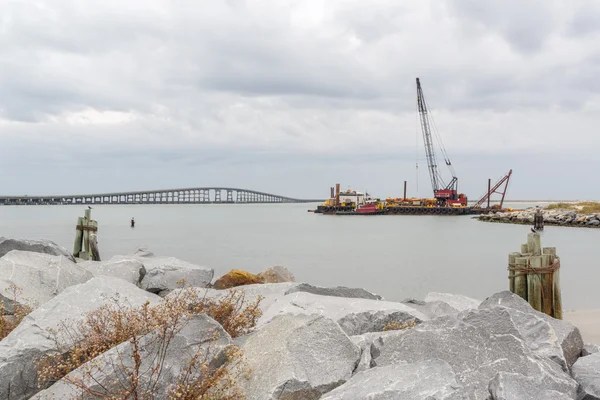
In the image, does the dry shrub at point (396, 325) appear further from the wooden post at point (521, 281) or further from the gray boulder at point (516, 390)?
the wooden post at point (521, 281)

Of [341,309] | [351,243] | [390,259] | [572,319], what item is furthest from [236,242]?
[341,309]

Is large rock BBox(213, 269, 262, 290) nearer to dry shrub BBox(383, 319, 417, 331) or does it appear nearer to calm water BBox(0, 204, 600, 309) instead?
dry shrub BBox(383, 319, 417, 331)

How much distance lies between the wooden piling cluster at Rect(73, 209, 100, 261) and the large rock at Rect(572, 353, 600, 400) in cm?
1609

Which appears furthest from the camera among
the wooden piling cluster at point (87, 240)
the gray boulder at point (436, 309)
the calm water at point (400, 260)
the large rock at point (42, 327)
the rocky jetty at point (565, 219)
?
the rocky jetty at point (565, 219)

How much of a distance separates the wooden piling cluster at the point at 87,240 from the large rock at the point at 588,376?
16.1m

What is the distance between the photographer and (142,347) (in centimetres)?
506

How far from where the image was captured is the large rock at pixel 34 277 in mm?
8094

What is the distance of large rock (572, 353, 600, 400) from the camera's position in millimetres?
5031

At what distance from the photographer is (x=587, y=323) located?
Answer: 12.6 meters

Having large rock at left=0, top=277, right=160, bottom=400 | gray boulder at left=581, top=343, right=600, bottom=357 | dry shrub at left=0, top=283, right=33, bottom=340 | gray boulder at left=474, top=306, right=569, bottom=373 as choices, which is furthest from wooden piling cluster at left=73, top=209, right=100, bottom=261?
gray boulder at left=581, top=343, right=600, bottom=357

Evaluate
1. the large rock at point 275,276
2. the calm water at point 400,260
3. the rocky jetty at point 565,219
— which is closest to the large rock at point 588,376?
the large rock at point 275,276

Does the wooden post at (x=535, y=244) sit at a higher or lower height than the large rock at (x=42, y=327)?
higher

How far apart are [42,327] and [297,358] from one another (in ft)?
9.91

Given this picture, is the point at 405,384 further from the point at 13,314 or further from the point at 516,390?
the point at 13,314
